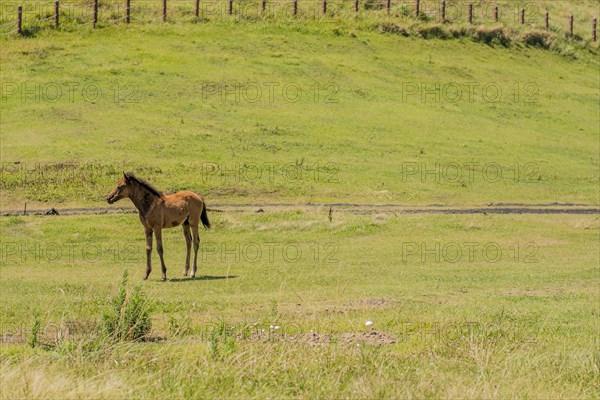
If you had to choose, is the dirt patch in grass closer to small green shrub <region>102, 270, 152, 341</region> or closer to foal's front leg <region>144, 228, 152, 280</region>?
small green shrub <region>102, 270, 152, 341</region>

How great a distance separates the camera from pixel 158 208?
25875 millimetres

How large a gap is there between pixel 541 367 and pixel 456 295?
888cm

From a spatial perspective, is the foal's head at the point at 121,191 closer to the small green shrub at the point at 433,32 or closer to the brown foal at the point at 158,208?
the brown foal at the point at 158,208

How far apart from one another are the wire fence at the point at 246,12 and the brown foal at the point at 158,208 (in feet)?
113

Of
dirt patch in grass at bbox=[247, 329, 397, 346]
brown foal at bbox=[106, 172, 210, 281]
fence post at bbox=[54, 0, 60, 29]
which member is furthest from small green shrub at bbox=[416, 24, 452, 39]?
dirt patch in grass at bbox=[247, 329, 397, 346]

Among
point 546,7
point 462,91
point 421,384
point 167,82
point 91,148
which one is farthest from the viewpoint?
point 546,7

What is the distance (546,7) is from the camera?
8019 cm

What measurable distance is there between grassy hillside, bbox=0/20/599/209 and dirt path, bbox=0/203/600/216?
3.80 ft

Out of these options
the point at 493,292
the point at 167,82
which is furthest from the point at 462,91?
the point at 493,292

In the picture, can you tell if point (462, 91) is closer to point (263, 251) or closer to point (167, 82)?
point (167, 82)

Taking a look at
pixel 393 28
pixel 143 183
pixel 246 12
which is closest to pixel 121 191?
pixel 143 183

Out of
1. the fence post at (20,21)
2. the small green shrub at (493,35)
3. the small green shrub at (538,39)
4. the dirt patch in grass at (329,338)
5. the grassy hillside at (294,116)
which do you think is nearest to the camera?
the dirt patch in grass at (329,338)

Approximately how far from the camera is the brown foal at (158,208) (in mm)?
25516

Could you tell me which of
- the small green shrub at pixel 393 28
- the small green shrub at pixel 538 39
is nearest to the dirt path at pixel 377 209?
the small green shrub at pixel 393 28
